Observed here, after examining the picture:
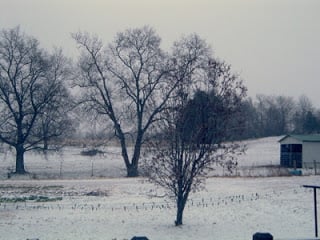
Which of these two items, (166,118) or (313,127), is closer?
(166,118)

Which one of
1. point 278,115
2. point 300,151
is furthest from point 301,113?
point 300,151

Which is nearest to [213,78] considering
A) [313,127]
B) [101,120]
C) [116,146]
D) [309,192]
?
[309,192]

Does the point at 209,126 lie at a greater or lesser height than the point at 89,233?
greater

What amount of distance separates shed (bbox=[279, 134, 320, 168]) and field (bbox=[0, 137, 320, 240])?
22.1 metres

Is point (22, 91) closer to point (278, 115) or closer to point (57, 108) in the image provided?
point (57, 108)

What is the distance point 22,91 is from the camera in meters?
48.4

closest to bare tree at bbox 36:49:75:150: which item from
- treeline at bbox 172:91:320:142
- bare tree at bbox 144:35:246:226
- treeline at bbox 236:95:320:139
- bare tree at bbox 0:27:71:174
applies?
bare tree at bbox 0:27:71:174

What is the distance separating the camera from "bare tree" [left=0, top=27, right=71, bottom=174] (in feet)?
157

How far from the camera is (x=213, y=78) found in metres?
17.8

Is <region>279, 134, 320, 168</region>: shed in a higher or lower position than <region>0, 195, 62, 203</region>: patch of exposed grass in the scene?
higher

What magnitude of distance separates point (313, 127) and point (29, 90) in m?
61.0

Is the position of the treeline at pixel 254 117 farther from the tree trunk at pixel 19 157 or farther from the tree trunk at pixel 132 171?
the tree trunk at pixel 19 157

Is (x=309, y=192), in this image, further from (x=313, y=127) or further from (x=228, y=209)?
(x=313, y=127)

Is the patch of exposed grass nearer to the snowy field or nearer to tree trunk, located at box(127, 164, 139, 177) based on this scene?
the snowy field
